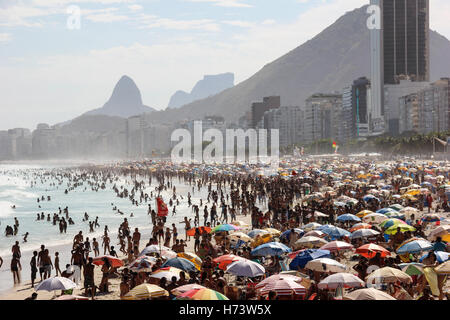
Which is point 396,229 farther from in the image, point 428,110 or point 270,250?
point 428,110

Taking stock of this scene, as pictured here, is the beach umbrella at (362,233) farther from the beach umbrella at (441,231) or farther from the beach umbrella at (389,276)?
the beach umbrella at (389,276)

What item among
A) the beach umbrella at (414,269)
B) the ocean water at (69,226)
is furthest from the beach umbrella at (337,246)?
the ocean water at (69,226)

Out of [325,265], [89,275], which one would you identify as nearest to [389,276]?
[325,265]

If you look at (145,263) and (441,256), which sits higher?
(441,256)
